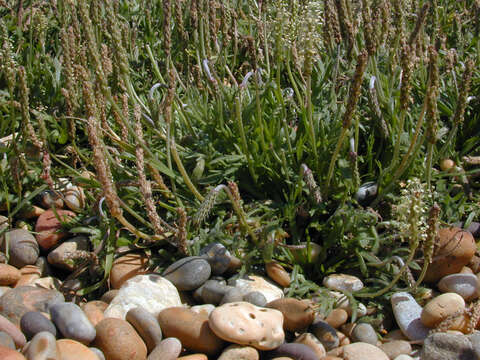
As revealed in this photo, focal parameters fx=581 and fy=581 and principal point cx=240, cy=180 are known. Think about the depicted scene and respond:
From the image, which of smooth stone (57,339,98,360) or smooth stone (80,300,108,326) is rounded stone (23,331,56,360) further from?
smooth stone (80,300,108,326)

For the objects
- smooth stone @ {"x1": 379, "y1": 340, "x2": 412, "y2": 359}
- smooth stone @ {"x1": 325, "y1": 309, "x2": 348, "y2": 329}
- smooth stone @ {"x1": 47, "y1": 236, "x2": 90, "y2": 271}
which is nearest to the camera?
smooth stone @ {"x1": 379, "y1": 340, "x2": 412, "y2": 359}

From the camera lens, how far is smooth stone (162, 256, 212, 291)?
268 cm

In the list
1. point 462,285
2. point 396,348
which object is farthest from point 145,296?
point 462,285

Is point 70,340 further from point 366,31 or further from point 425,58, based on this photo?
point 425,58

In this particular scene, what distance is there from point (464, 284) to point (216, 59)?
2.15 meters

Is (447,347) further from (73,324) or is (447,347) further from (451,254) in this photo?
(73,324)

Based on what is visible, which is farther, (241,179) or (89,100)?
(241,179)

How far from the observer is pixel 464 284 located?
2.69 meters

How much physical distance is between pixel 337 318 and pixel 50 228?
1.57 meters

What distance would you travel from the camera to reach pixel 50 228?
10.1 feet

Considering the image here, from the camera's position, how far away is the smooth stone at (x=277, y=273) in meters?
2.76

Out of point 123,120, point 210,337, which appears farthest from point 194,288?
point 123,120

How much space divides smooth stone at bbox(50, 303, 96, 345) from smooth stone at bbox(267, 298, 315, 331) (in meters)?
0.79

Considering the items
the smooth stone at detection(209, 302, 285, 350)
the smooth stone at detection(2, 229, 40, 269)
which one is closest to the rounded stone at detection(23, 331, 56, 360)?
the smooth stone at detection(209, 302, 285, 350)
